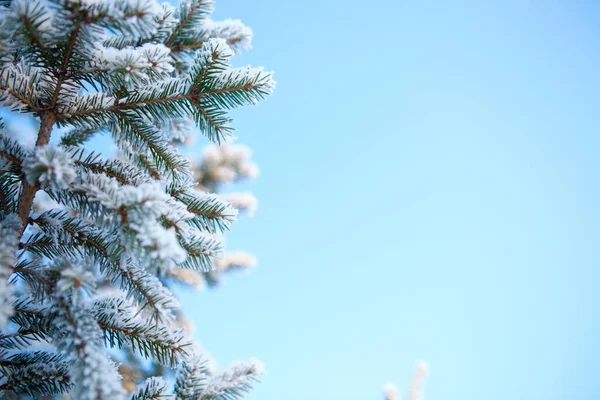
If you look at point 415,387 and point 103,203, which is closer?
point 103,203

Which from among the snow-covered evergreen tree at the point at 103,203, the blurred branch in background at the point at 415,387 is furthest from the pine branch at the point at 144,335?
the blurred branch in background at the point at 415,387

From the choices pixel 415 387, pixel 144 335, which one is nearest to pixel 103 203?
pixel 144 335

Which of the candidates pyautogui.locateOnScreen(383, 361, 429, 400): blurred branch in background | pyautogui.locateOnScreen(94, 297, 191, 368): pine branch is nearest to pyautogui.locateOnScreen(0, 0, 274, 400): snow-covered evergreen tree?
pyautogui.locateOnScreen(94, 297, 191, 368): pine branch

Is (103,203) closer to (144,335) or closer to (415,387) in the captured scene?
(144,335)

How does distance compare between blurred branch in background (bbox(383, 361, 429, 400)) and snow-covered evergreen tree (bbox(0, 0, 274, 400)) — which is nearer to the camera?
snow-covered evergreen tree (bbox(0, 0, 274, 400))

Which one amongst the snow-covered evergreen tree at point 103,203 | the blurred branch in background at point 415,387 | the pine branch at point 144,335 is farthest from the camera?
the blurred branch in background at point 415,387

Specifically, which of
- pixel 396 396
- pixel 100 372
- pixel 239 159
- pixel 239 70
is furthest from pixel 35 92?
pixel 239 159

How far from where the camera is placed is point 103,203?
930 mm

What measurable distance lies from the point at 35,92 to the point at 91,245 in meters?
0.48

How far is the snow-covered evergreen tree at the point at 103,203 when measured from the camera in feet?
2.92

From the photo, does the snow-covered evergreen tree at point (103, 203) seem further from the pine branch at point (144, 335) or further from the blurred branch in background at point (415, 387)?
the blurred branch in background at point (415, 387)

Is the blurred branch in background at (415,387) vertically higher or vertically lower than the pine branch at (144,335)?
higher

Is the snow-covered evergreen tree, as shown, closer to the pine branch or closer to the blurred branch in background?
the pine branch

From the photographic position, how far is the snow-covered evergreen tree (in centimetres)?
89
